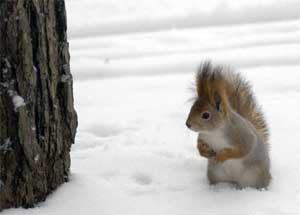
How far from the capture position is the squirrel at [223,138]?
252cm

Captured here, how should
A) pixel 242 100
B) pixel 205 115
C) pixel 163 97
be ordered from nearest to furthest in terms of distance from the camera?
pixel 205 115
pixel 242 100
pixel 163 97

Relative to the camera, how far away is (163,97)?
386 centimetres

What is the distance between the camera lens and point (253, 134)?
2652 millimetres

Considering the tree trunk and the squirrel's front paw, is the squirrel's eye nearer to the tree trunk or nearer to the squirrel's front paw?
the squirrel's front paw

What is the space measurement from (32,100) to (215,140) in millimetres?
751

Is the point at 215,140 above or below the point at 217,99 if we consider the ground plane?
below

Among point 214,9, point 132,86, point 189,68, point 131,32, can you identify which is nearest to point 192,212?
point 132,86

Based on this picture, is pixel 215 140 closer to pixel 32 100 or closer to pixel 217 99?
pixel 217 99

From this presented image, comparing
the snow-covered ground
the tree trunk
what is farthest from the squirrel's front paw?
the tree trunk

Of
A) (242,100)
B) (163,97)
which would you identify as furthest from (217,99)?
(163,97)

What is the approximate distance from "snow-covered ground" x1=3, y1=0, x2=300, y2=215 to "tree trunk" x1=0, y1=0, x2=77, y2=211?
104mm

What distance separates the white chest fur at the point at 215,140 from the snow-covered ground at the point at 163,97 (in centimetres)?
18

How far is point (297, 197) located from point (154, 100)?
1432 mm

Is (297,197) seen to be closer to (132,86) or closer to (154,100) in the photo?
(154,100)
